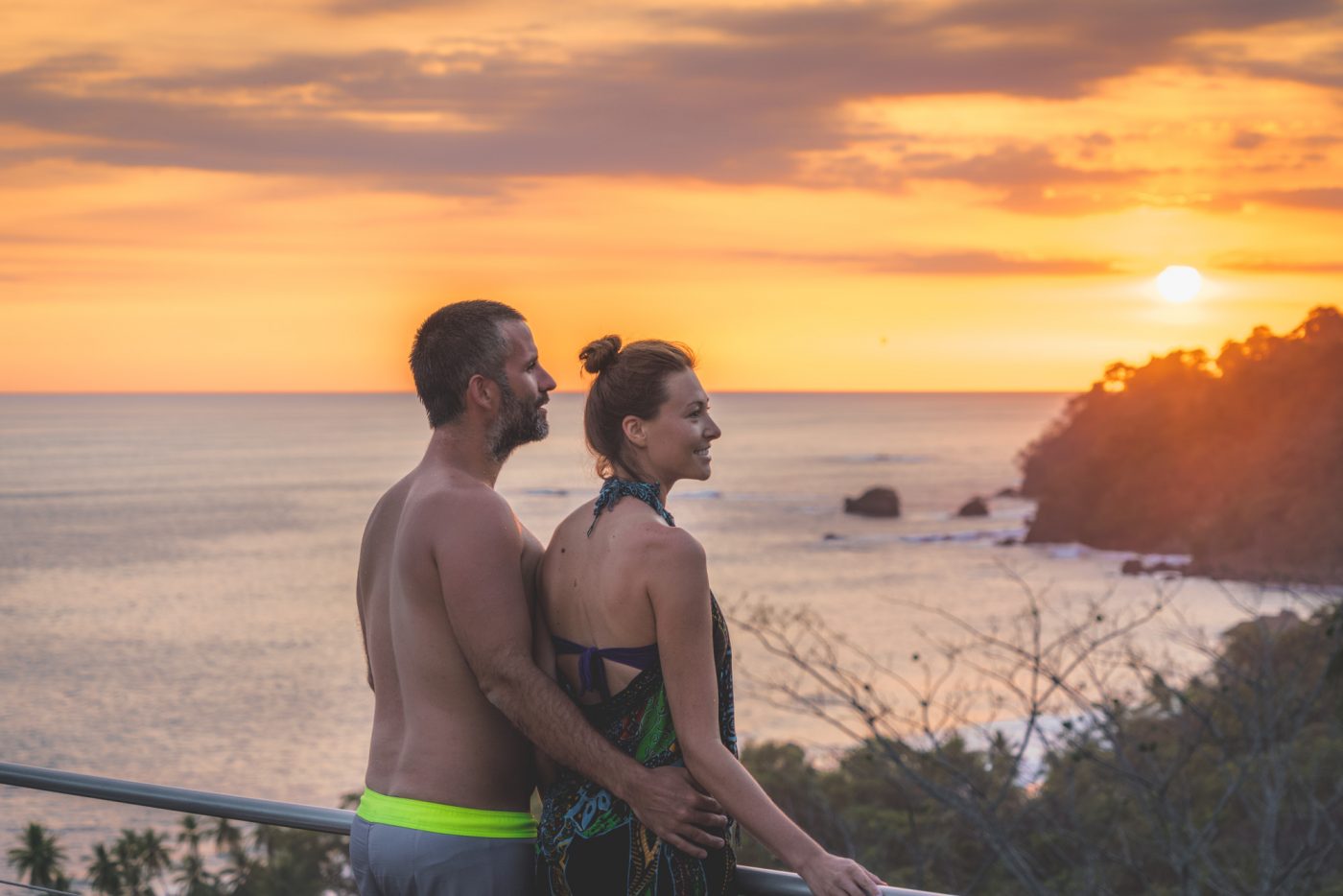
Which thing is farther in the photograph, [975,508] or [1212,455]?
[975,508]

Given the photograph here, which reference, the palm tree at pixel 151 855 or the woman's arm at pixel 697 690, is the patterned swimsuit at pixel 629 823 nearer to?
the woman's arm at pixel 697 690

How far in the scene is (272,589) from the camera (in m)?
54.2

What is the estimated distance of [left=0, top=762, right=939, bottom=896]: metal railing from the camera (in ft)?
7.50

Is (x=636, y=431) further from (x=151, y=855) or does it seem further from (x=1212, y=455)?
(x=1212, y=455)

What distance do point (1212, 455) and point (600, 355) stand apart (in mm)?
67739

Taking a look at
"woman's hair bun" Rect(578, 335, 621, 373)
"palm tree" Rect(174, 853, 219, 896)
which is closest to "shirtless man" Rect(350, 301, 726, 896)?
"woman's hair bun" Rect(578, 335, 621, 373)

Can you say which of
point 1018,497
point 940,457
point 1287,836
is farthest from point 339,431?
point 1287,836

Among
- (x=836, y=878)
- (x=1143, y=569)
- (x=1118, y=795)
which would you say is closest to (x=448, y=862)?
(x=836, y=878)

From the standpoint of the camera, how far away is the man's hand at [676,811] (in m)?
2.29

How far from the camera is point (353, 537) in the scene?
7100 cm

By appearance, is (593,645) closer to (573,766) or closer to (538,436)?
(573,766)

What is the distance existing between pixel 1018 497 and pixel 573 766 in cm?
9639

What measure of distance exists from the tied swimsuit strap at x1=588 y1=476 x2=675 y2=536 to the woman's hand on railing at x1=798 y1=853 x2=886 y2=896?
61cm

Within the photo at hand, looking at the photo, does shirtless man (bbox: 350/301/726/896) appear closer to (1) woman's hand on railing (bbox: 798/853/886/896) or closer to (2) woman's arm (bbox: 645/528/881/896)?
(2) woman's arm (bbox: 645/528/881/896)
